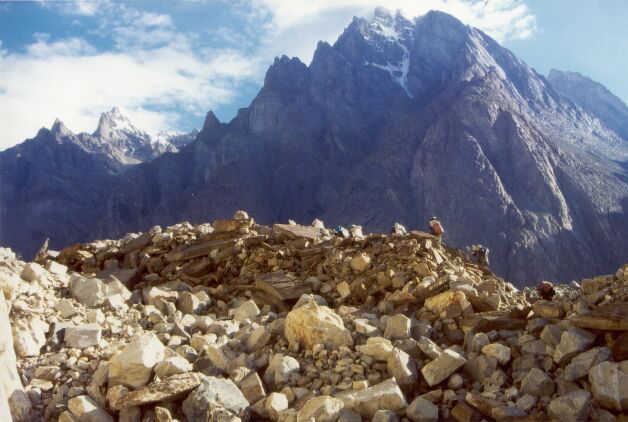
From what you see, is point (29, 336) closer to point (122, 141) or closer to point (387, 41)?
point (387, 41)

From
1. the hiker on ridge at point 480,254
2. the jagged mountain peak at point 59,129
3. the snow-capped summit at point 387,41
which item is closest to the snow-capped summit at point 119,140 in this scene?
the jagged mountain peak at point 59,129

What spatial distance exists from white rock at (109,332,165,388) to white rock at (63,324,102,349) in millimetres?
831

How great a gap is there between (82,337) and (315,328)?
2723 millimetres

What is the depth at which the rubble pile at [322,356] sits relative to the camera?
4.67 meters

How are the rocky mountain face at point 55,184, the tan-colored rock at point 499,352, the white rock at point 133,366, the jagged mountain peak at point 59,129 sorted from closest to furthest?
the white rock at point 133,366, the tan-colored rock at point 499,352, the rocky mountain face at point 55,184, the jagged mountain peak at point 59,129

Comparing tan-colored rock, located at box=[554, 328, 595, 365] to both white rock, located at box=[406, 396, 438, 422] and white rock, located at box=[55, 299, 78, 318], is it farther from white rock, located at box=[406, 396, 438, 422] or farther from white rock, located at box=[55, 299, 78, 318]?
white rock, located at box=[55, 299, 78, 318]

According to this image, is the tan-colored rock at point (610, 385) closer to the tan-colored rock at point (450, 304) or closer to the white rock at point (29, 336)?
the tan-colored rock at point (450, 304)

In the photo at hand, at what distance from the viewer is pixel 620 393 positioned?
4379 millimetres

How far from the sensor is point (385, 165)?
107375mm

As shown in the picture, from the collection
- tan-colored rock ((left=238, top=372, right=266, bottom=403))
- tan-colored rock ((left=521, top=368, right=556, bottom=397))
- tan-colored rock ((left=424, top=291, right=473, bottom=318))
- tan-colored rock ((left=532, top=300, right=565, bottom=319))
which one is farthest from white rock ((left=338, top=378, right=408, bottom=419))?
tan-colored rock ((left=532, top=300, right=565, bottom=319))

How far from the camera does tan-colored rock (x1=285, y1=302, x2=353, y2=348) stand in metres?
5.80

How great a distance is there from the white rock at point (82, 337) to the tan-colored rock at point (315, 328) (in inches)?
87.8

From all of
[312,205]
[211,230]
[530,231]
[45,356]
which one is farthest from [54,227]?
[45,356]

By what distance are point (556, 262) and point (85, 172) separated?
108m
